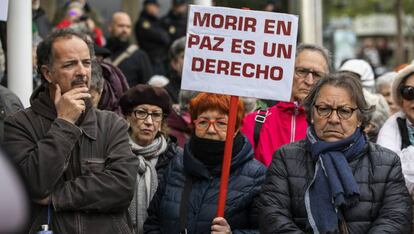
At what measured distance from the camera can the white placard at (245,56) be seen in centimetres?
532

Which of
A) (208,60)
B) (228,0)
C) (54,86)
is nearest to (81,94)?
(54,86)

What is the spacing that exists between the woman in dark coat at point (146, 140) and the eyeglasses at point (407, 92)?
1508 mm

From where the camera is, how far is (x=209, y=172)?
5.38 m

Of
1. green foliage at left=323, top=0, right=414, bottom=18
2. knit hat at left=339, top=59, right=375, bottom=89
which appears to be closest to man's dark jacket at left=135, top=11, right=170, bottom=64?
knit hat at left=339, top=59, right=375, bottom=89

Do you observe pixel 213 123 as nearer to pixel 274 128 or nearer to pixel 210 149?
pixel 210 149

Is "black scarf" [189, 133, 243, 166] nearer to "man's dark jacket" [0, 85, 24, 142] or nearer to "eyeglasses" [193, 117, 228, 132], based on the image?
"eyeglasses" [193, 117, 228, 132]

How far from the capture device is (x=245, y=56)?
5.34 metres

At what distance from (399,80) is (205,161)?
1489 millimetres

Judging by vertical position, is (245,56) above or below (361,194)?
above

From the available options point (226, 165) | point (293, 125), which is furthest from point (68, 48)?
point (293, 125)

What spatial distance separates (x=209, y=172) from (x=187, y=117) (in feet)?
6.72

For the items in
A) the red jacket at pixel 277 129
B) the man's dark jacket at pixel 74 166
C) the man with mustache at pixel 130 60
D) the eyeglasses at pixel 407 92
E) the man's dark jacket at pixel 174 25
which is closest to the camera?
the man's dark jacket at pixel 74 166

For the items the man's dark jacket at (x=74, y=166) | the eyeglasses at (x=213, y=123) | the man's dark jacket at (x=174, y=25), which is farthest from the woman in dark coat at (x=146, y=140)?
the man's dark jacket at (x=174, y=25)

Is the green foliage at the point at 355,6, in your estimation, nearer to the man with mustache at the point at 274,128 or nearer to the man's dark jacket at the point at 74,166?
the man with mustache at the point at 274,128
